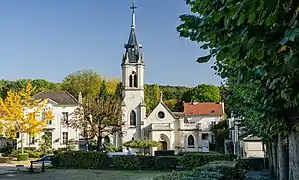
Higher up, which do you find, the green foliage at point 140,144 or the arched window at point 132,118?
the arched window at point 132,118

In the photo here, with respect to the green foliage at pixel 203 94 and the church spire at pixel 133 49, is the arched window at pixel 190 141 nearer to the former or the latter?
the church spire at pixel 133 49

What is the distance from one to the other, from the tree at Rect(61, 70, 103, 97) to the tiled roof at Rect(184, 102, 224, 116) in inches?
726

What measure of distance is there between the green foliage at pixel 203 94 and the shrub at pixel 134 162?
4746 cm

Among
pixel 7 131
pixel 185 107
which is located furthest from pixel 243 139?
pixel 185 107

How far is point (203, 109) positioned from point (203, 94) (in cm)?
983

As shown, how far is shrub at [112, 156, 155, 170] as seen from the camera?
31.3 meters

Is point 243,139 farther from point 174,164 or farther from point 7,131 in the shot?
point 7,131

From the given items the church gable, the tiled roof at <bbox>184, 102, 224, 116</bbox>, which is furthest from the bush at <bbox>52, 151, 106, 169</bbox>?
the tiled roof at <bbox>184, 102, 224, 116</bbox>

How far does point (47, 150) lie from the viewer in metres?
49.3

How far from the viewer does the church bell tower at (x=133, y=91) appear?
5609cm

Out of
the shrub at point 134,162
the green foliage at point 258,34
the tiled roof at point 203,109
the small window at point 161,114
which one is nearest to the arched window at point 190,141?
the small window at point 161,114

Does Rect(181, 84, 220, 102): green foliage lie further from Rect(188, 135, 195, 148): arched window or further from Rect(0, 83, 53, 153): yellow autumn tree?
Rect(0, 83, 53, 153): yellow autumn tree

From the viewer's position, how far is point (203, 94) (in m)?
77.9

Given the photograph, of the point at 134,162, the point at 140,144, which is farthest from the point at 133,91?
the point at 134,162
